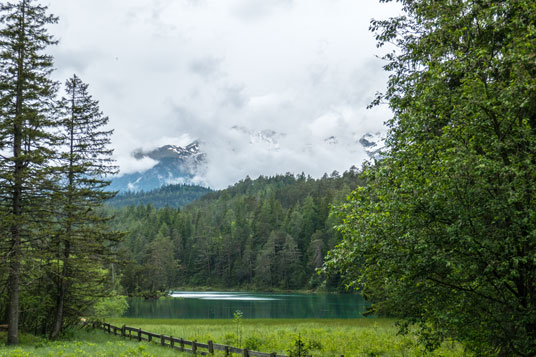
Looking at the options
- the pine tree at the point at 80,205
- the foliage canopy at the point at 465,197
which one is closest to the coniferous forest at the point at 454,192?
the foliage canopy at the point at 465,197

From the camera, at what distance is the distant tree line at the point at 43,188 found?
21375 millimetres

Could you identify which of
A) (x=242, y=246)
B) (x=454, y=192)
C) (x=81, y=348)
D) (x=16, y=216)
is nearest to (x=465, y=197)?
(x=454, y=192)

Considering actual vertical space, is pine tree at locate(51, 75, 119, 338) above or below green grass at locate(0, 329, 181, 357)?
above

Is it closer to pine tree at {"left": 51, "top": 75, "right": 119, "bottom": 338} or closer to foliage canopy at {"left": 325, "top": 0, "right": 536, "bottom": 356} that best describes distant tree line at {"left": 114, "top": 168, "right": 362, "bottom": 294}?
pine tree at {"left": 51, "top": 75, "right": 119, "bottom": 338}

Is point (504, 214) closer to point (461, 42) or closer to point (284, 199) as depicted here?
point (461, 42)

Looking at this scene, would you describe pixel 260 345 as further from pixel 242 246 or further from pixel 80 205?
pixel 242 246

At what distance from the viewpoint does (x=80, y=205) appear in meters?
25.5

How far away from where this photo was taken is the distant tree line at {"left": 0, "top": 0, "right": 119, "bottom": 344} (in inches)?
842

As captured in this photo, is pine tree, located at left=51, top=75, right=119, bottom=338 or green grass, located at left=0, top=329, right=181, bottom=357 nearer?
green grass, located at left=0, top=329, right=181, bottom=357

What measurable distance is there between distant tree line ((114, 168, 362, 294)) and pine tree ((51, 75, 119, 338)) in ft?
209

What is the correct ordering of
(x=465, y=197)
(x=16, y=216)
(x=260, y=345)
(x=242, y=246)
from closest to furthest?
(x=465, y=197), (x=16, y=216), (x=260, y=345), (x=242, y=246)

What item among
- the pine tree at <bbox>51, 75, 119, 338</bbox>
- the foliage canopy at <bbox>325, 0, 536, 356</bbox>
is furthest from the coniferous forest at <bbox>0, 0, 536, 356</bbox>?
the pine tree at <bbox>51, 75, 119, 338</bbox>

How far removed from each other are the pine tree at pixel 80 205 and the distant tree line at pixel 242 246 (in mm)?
63729

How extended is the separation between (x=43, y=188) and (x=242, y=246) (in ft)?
405
